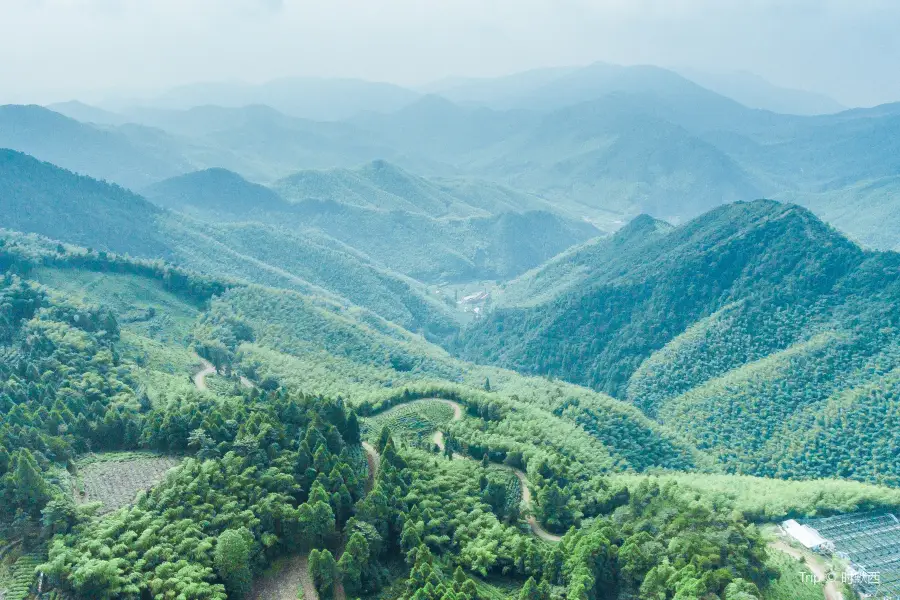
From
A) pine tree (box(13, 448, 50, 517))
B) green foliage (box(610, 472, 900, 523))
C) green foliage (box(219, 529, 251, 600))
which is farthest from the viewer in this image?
green foliage (box(610, 472, 900, 523))

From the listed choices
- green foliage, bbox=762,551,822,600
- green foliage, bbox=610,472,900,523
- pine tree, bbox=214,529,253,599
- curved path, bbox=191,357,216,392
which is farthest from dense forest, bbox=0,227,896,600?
curved path, bbox=191,357,216,392

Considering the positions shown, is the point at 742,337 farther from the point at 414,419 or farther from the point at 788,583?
the point at 788,583

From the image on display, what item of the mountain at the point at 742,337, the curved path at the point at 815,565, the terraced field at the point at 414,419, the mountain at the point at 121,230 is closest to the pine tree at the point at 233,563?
the terraced field at the point at 414,419

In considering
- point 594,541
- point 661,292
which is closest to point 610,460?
point 594,541

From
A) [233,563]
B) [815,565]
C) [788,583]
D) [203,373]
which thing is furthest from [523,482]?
[203,373]

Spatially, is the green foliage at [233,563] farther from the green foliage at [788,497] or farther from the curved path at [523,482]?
the green foliage at [788,497]

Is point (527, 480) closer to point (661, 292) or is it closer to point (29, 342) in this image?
point (29, 342)

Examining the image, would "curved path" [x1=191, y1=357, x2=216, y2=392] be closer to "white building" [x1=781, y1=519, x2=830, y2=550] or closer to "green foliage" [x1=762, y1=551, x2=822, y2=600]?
"green foliage" [x1=762, y1=551, x2=822, y2=600]
